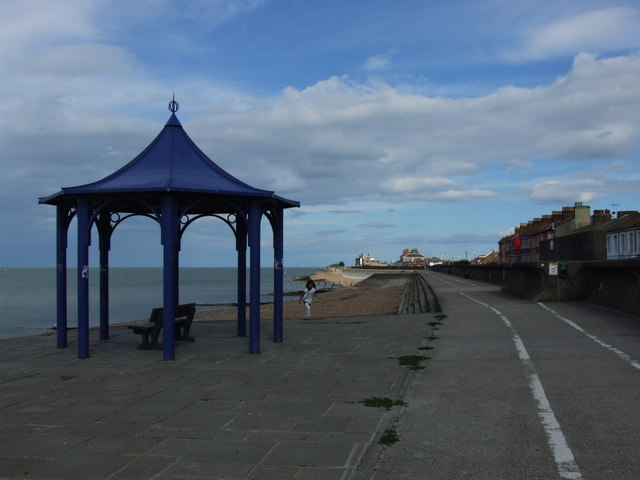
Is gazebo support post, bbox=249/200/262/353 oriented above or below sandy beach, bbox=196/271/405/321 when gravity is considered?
above

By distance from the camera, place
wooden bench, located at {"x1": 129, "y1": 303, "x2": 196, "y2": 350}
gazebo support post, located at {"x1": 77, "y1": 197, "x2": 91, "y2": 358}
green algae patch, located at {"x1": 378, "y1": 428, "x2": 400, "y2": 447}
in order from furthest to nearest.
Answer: wooden bench, located at {"x1": 129, "y1": 303, "x2": 196, "y2": 350} → gazebo support post, located at {"x1": 77, "y1": 197, "x2": 91, "y2": 358} → green algae patch, located at {"x1": 378, "y1": 428, "x2": 400, "y2": 447}

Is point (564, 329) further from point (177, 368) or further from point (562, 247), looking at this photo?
point (562, 247)

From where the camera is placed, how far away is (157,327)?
12.7 metres

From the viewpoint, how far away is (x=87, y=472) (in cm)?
529

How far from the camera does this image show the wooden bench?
12727 millimetres

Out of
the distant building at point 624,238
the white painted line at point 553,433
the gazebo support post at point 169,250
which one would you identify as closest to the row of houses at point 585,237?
the distant building at point 624,238

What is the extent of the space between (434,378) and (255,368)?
9.77ft

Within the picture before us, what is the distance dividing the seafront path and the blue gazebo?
94cm

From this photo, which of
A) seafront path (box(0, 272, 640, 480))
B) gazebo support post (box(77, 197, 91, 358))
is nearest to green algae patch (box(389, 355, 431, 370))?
seafront path (box(0, 272, 640, 480))

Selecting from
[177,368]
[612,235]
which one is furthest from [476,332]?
[612,235]

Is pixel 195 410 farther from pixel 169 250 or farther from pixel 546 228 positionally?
pixel 546 228

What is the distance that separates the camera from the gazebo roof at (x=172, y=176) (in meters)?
11.6

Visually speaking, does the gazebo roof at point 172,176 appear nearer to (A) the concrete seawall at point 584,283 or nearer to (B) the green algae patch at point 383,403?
(B) the green algae patch at point 383,403

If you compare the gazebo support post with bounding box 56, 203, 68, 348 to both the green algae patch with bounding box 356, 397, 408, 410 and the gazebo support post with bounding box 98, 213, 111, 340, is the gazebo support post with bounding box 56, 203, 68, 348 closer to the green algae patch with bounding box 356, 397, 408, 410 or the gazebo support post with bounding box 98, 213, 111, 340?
the gazebo support post with bounding box 98, 213, 111, 340
